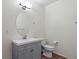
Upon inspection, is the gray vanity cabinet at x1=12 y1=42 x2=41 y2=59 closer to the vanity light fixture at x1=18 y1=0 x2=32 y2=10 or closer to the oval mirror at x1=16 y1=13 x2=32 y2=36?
the oval mirror at x1=16 y1=13 x2=32 y2=36

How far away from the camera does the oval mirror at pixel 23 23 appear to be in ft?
7.12

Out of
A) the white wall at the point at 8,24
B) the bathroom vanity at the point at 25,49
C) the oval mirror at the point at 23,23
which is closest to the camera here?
the bathroom vanity at the point at 25,49

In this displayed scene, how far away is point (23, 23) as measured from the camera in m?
2.34

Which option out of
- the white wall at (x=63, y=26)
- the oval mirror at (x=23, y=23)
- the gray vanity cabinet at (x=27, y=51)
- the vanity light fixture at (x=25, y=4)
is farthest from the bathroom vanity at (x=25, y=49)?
the vanity light fixture at (x=25, y=4)

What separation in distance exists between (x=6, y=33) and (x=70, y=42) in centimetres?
217

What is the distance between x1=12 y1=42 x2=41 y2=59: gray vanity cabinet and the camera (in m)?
1.73

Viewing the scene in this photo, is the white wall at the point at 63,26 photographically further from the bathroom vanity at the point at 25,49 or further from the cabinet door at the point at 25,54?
the cabinet door at the point at 25,54

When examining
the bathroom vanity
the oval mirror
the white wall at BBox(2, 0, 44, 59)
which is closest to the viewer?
the bathroom vanity

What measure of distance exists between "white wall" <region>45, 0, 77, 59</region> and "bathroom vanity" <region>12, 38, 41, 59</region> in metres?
1.01

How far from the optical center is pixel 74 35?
2.14 meters

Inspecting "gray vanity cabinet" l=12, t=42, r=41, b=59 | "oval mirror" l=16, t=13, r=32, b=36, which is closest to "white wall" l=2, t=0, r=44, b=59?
"oval mirror" l=16, t=13, r=32, b=36

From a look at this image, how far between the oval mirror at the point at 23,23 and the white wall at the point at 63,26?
1096 mm

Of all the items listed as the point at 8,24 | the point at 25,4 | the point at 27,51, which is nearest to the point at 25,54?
the point at 27,51

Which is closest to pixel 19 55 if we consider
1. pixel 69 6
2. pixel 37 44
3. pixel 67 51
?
pixel 37 44
